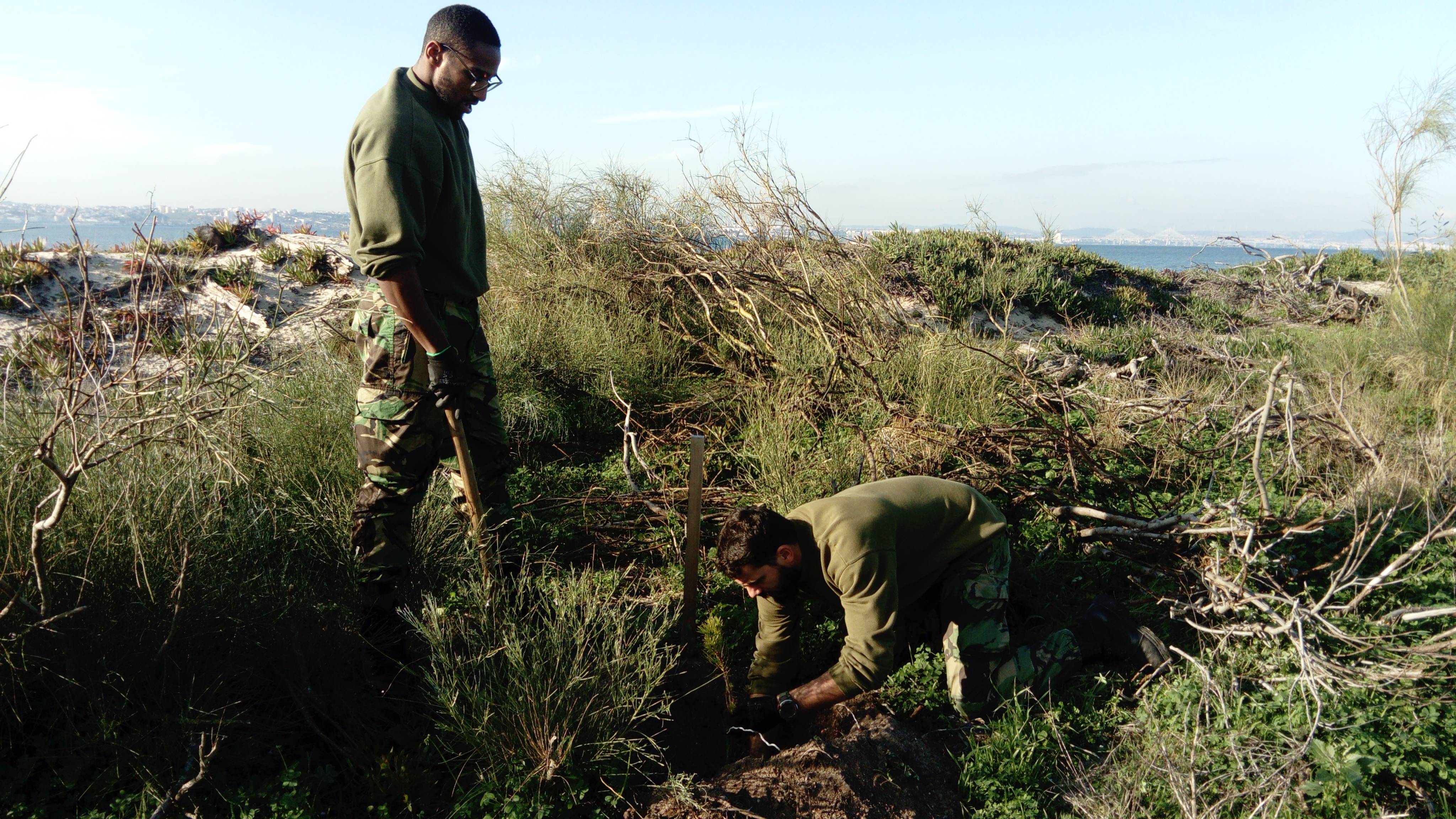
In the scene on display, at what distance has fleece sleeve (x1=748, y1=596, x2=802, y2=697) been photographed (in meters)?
3.29

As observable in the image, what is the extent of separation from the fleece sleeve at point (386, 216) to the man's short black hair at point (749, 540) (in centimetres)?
146

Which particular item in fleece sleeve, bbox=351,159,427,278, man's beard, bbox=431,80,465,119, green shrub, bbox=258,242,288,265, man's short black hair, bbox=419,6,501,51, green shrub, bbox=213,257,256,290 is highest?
man's short black hair, bbox=419,6,501,51

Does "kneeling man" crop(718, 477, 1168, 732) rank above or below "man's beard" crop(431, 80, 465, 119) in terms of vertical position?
below

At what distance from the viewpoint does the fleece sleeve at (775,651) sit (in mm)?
3287

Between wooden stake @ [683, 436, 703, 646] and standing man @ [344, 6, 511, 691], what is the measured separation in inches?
33.7

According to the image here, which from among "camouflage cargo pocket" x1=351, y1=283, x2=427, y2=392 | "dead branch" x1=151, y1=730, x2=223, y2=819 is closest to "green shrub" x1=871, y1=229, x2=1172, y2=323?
"camouflage cargo pocket" x1=351, y1=283, x2=427, y2=392

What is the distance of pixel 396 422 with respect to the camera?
306 centimetres

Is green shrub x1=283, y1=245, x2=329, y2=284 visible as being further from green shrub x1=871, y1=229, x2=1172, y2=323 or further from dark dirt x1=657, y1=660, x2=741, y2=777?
dark dirt x1=657, y1=660, x2=741, y2=777

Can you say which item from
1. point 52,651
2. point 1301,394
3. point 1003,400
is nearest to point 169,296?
point 52,651

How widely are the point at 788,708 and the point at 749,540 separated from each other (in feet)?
2.33

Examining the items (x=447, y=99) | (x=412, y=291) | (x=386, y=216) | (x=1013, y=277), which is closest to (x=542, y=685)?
(x=412, y=291)

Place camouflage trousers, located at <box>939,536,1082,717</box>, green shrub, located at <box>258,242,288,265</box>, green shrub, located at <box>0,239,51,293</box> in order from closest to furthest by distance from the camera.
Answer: camouflage trousers, located at <box>939,536,1082,717</box> → green shrub, located at <box>0,239,51,293</box> → green shrub, located at <box>258,242,288,265</box>

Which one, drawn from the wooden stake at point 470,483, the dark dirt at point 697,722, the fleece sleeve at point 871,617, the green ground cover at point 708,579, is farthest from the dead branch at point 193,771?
the fleece sleeve at point 871,617

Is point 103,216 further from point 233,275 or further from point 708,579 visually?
point 708,579
